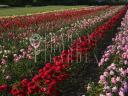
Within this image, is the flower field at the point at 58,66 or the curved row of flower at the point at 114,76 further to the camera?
the flower field at the point at 58,66

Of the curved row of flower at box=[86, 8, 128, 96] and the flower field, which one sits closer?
the curved row of flower at box=[86, 8, 128, 96]

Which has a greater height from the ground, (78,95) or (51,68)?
(51,68)

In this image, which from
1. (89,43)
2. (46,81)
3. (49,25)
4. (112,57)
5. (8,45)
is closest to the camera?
(46,81)

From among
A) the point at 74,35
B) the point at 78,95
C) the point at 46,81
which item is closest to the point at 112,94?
the point at 46,81

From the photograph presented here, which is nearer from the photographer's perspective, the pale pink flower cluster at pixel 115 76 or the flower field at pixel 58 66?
the pale pink flower cluster at pixel 115 76

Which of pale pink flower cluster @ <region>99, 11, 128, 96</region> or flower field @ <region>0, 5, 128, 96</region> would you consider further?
flower field @ <region>0, 5, 128, 96</region>

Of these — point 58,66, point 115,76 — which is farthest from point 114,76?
point 58,66

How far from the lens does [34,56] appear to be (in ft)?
44.6

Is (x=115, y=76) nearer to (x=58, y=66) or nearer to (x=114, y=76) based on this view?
(x=114, y=76)

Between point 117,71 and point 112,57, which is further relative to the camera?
point 112,57

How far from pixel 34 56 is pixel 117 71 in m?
4.04

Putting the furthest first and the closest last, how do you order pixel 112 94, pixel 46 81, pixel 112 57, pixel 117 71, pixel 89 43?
pixel 89 43, pixel 112 57, pixel 117 71, pixel 46 81, pixel 112 94

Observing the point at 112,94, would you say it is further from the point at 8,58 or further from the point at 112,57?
the point at 8,58

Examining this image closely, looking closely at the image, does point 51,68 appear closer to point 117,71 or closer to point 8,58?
point 117,71
